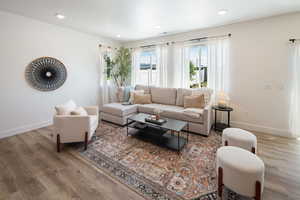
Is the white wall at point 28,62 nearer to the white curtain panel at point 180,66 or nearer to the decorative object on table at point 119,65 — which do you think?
the decorative object on table at point 119,65

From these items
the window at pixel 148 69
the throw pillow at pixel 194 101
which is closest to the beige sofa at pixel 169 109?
the throw pillow at pixel 194 101

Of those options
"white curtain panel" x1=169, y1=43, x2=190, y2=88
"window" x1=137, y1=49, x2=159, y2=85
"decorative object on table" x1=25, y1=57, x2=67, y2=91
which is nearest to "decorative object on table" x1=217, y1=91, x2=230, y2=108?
"white curtain panel" x1=169, y1=43, x2=190, y2=88

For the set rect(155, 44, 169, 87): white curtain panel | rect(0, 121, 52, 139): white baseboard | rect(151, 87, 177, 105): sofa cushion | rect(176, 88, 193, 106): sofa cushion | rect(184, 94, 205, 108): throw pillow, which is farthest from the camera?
rect(155, 44, 169, 87): white curtain panel

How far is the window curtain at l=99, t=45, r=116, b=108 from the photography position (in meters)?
4.78

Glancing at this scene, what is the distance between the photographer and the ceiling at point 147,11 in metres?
2.49

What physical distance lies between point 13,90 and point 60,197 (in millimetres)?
2871

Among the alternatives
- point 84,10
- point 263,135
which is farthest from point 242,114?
point 84,10

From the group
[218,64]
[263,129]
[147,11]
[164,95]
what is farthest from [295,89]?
[147,11]

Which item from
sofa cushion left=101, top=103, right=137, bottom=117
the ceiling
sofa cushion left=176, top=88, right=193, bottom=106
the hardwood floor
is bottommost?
the hardwood floor

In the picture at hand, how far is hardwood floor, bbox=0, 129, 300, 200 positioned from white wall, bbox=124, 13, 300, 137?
0.79m

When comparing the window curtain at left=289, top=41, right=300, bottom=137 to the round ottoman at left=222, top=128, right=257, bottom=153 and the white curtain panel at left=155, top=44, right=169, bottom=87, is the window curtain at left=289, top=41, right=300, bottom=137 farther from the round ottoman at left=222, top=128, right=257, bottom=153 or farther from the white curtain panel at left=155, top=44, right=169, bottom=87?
the white curtain panel at left=155, top=44, right=169, bottom=87

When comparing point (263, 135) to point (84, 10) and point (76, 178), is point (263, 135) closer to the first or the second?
point (76, 178)

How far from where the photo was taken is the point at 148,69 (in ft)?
16.6

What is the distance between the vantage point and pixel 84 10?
2797 mm
